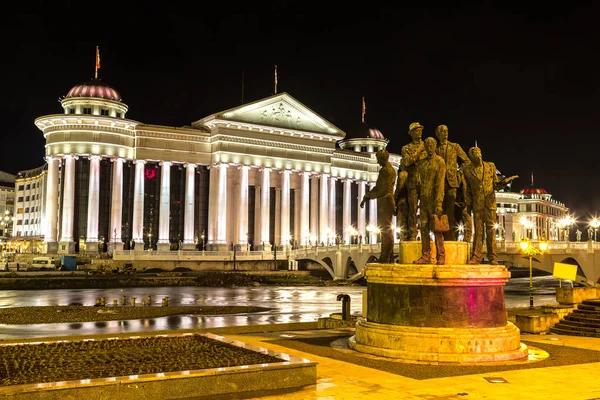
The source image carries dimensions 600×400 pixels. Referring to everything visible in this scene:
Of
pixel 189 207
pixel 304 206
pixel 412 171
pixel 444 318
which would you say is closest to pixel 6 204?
pixel 189 207

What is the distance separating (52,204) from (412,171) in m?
88.1

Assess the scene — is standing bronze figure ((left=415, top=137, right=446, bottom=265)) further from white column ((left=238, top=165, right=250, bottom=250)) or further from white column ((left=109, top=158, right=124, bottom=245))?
white column ((left=238, top=165, right=250, bottom=250))

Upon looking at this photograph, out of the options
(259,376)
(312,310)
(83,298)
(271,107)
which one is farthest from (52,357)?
(271,107)

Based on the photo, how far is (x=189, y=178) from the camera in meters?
108

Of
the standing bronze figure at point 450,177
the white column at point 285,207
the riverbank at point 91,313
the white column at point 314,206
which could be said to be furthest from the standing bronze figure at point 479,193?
the white column at point 314,206

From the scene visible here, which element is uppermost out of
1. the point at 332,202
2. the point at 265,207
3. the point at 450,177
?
the point at 332,202

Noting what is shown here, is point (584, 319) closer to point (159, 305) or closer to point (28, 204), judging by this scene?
point (159, 305)

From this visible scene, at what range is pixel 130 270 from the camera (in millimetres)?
80312

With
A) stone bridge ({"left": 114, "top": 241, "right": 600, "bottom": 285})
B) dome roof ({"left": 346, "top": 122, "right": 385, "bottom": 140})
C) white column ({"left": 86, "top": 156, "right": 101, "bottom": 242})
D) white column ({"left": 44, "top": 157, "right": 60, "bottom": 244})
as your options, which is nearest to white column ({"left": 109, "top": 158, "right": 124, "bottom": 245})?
white column ({"left": 86, "top": 156, "right": 101, "bottom": 242})

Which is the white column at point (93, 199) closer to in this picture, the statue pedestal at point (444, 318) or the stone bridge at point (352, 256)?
the stone bridge at point (352, 256)

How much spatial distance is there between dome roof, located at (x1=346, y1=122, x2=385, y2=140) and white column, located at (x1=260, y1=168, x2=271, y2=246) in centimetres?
3345

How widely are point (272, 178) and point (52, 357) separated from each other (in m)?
102

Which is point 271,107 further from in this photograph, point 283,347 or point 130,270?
point 283,347

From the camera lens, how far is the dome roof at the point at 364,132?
458 ft
